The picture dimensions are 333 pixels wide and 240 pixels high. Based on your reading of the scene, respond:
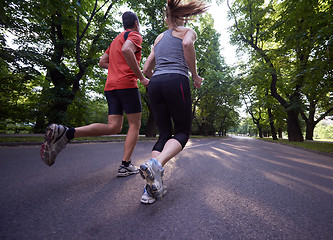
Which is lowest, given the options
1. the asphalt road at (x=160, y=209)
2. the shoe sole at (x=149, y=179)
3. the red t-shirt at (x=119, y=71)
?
the asphalt road at (x=160, y=209)

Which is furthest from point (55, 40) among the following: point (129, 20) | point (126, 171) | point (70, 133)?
point (126, 171)

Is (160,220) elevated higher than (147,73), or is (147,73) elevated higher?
(147,73)

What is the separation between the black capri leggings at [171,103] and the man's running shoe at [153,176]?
0.42 metres

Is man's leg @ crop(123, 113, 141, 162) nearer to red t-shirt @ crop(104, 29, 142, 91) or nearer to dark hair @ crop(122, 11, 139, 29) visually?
red t-shirt @ crop(104, 29, 142, 91)

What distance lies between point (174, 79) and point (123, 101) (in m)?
0.96

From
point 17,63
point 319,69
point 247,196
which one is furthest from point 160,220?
point 17,63

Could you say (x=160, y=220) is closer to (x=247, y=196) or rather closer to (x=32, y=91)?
(x=247, y=196)

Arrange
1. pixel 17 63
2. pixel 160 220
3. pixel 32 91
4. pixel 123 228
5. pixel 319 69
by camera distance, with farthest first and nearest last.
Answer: pixel 32 91 → pixel 17 63 → pixel 319 69 → pixel 160 220 → pixel 123 228

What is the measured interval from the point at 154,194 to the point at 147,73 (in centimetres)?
153

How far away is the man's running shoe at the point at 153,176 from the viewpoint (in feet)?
4.36

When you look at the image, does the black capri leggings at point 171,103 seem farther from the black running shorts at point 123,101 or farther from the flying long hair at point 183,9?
the flying long hair at point 183,9

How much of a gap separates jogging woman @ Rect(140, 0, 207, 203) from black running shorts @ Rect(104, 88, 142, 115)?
1.99 feet

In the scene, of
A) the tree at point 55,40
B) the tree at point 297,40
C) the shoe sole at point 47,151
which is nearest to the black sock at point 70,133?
the shoe sole at point 47,151

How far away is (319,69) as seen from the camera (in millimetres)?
6652
